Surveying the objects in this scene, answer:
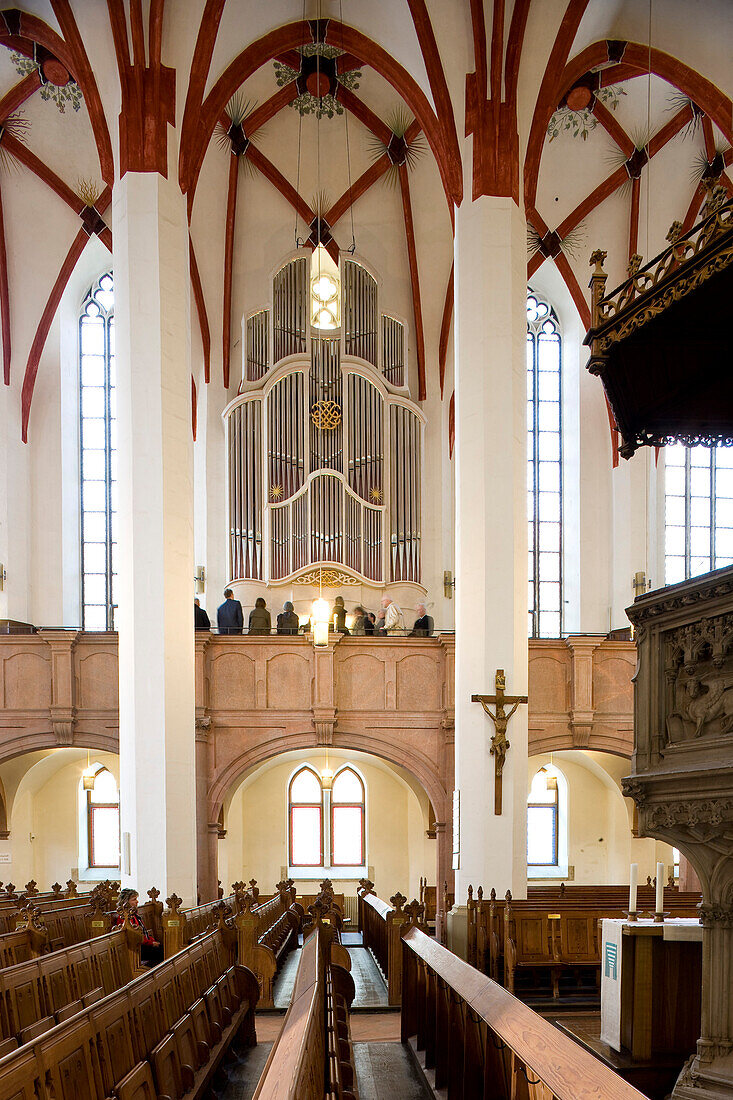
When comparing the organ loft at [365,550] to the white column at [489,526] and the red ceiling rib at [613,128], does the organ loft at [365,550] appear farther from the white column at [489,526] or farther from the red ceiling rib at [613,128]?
the red ceiling rib at [613,128]

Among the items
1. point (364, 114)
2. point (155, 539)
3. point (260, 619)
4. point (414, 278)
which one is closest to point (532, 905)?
point (155, 539)

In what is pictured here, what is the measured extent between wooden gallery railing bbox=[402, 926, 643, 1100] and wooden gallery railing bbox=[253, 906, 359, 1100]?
0.52m

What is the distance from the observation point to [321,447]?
1856 centimetres

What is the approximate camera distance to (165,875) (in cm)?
1228

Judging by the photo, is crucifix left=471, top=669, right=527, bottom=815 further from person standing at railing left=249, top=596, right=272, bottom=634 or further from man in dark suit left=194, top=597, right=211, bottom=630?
man in dark suit left=194, top=597, right=211, bottom=630

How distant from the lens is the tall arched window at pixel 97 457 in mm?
19281

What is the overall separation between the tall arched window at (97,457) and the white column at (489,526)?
837cm

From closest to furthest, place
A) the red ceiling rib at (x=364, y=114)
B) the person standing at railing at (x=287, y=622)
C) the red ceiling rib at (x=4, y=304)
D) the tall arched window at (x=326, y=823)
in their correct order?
1. the person standing at railing at (x=287, y=622)
2. the red ceiling rib at (x=364, y=114)
3. the red ceiling rib at (x=4, y=304)
4. the tall arched window at (x=326, y=823)

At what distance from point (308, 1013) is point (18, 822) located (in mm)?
17109

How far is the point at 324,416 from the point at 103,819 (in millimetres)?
8840

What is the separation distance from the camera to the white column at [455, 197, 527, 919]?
12586 mm

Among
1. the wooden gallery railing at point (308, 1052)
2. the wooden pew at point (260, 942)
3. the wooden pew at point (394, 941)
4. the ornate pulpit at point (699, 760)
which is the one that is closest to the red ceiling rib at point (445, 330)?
the wooden pew at point (260, 942)

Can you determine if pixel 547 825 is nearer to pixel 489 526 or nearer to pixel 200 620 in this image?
pixel 200 620

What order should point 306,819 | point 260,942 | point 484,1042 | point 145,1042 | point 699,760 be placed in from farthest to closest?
point 306,819 → point 260,942 → point 699,760 → point 145,1042 → point 484,1042
